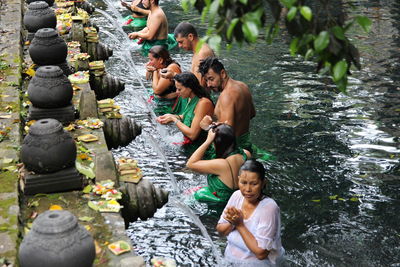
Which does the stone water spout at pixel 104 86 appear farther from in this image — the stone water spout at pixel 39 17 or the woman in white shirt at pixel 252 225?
the woman in white shirt at pixel 252 225

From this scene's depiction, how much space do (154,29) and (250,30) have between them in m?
10.0

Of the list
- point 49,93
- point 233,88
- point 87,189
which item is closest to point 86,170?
point 87,189

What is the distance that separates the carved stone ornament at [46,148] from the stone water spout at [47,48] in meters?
2.41

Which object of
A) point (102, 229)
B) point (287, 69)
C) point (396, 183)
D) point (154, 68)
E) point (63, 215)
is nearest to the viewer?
point (63, 215)

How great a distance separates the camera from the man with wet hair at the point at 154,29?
1293cm

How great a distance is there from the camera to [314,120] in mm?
9820

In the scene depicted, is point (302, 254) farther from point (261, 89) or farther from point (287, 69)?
point (287, 69)

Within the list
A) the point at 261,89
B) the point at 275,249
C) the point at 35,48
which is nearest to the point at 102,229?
the point at 275,249

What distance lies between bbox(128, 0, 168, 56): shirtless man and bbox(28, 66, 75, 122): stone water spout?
5985mm

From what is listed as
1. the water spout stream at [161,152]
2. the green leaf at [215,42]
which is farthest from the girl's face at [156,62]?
the green leaf at [215,42]

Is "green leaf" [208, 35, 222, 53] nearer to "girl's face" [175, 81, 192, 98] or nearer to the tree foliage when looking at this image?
the tree foliage

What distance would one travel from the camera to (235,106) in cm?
802

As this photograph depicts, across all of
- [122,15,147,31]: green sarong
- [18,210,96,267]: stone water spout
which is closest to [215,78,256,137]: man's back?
[18,210,96,267]: stone water spout

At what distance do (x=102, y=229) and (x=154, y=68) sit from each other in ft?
18.7
